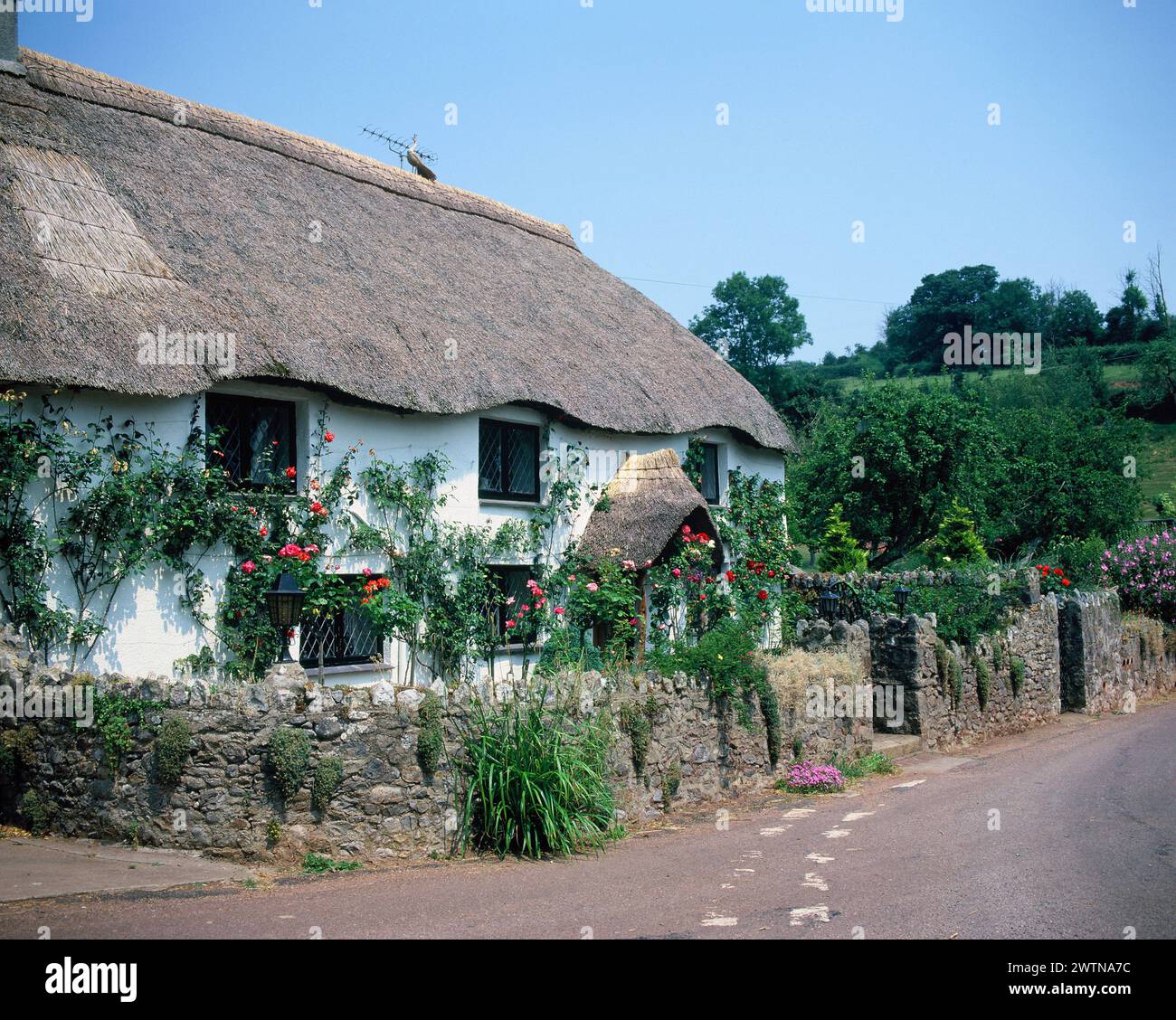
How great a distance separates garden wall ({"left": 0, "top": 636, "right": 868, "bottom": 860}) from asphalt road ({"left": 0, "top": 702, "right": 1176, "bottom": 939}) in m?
0.46

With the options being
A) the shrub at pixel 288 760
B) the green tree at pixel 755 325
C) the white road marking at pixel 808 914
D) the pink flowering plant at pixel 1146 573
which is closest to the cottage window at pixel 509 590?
the shrub at pixel 288 760

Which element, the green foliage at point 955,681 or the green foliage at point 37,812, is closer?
the green foliage at point 37,812

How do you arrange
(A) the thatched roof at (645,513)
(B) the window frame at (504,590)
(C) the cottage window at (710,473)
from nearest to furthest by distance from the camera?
(B) the window frame at (504,590)
(A) the thatched roof at (645,513)
(C) the cottage window at (710,473)

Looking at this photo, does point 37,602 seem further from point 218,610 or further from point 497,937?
point 497,937

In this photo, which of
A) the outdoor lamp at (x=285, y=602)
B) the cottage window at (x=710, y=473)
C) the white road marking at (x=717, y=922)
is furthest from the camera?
the cottage window at (x=710, y=473)

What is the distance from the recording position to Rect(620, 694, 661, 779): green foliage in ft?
31.3

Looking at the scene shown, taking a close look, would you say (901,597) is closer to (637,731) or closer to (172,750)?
(637,731)

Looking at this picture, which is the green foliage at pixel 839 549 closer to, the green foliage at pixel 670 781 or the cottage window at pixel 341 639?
the cottage window at pixel 341 639

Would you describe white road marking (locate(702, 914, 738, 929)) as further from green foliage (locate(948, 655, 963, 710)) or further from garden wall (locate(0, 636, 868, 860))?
green foliage (locate(948, 655, 963, 710))

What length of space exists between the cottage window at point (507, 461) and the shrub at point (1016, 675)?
8.11m
